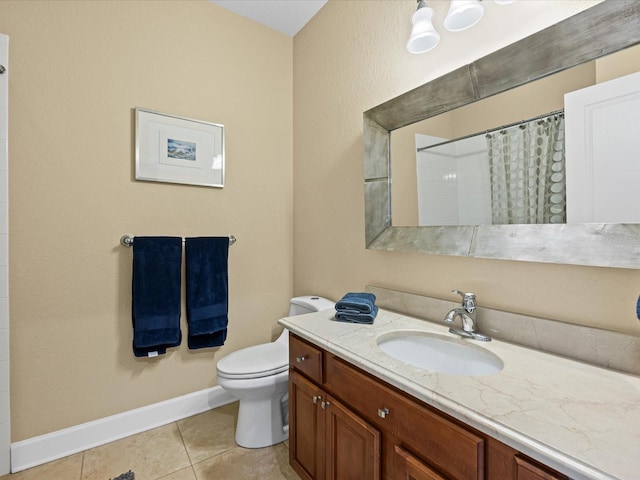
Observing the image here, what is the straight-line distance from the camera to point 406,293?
1.49m

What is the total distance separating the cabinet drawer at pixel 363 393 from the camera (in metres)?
0.90

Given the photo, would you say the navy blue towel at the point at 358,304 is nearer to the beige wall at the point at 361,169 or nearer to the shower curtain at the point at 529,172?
the beige wall at the point at 361,169

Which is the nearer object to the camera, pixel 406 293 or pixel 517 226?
pixel 517 226

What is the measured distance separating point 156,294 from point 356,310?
1214mm

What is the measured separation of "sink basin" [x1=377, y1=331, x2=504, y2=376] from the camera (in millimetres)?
1083

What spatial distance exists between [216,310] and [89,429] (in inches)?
35.1

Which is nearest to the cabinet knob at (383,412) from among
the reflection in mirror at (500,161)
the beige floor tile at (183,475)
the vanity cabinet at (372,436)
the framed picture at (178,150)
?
the vanity cabinet at (372,436)

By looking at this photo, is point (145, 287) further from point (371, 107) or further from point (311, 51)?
point (311, 51)

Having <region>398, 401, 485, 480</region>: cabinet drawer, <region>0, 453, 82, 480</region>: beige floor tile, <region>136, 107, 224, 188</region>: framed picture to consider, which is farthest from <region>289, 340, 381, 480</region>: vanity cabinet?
<region>136, 107, 224, 188</region>: framed picture

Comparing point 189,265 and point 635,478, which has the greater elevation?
point 189,265

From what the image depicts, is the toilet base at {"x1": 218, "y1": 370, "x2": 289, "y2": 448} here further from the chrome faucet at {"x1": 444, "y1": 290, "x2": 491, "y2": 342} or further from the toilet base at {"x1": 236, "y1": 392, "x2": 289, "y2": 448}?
the chrome faucet at {"x1": 444, "y1": 290, "x2": 491, "y2": 342}

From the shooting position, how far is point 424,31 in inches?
50.4

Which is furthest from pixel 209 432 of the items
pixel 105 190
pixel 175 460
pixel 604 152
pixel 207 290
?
pixel 604 152

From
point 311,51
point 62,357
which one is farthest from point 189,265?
point 311,51
